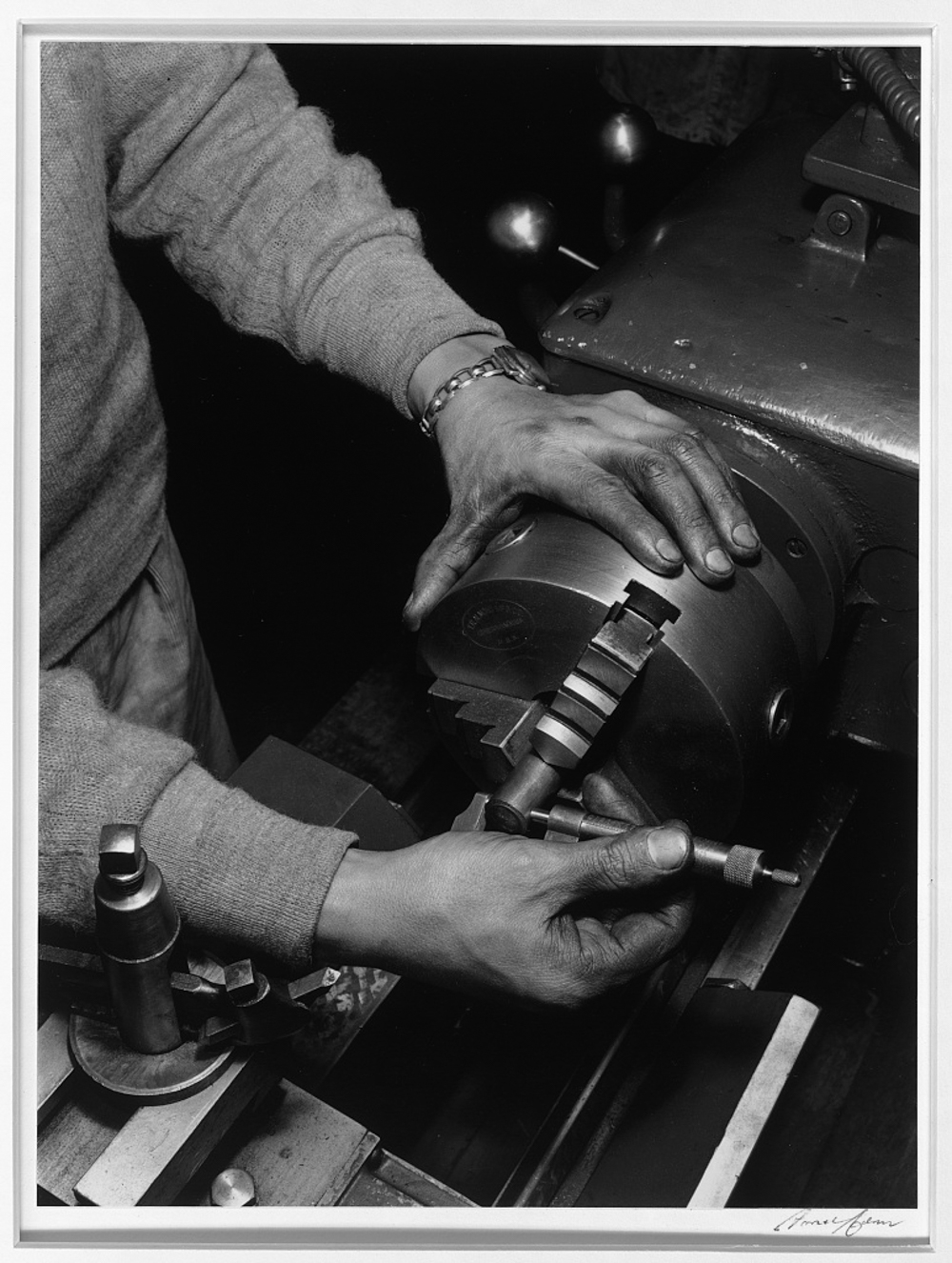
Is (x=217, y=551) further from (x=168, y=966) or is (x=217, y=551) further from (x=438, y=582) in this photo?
(x=168, y=966)

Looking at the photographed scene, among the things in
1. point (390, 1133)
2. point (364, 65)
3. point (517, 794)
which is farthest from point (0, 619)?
point (364, 65)

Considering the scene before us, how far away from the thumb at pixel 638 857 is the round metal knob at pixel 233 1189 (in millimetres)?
306

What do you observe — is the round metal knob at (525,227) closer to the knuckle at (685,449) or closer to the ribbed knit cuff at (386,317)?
the ribbed knit cuff at (386,317)

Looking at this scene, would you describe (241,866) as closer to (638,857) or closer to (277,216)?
(638,857)

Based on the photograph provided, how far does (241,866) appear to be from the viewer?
2.82 ft

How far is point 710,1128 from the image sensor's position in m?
0.89

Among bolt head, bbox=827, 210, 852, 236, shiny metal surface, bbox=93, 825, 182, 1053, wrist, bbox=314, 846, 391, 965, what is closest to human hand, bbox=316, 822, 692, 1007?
wrist, bbox=314, 846, 391, 965

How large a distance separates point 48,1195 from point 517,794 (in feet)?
1.28

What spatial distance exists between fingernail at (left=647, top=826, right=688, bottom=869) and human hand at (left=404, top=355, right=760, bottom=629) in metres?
0.18

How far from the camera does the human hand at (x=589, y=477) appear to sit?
2.85 ft

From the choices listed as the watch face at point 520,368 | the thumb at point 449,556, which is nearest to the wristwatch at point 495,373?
the watch face at point 520,368

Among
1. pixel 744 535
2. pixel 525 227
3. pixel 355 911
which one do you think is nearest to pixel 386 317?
pixel 525 227
